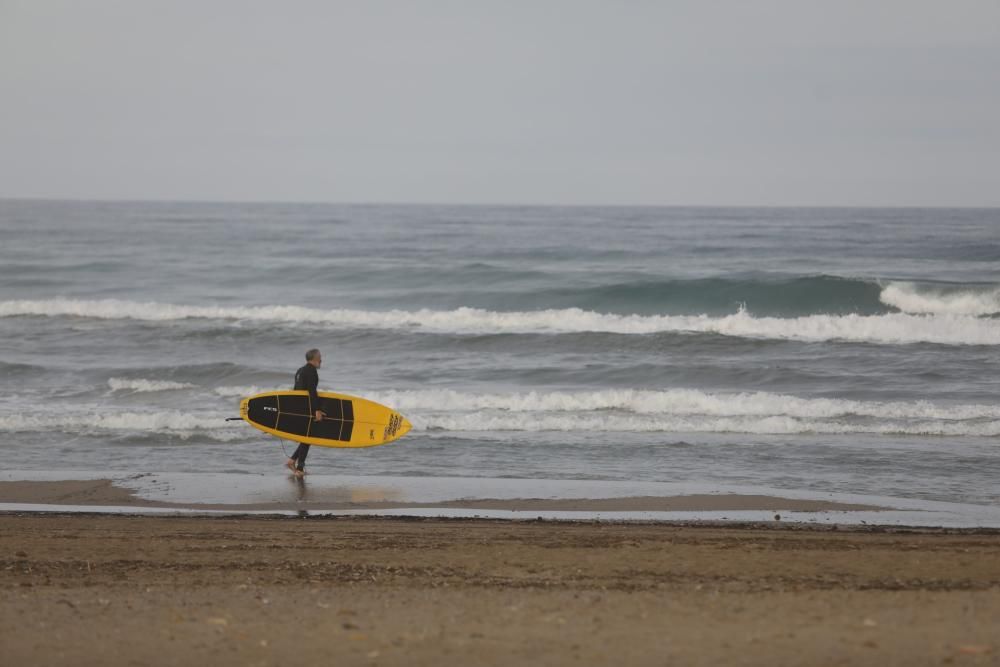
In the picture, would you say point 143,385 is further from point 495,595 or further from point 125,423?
point 495,595

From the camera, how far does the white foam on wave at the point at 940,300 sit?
28.3 meters

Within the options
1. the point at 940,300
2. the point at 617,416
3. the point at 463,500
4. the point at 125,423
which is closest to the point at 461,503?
the point at 463,500

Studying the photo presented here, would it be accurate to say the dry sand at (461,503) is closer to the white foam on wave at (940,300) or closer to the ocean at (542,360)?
the ocean at (542,360)

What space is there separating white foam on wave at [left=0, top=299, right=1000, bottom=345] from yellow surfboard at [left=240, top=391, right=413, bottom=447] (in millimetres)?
11777

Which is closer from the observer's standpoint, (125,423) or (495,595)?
(495,595)

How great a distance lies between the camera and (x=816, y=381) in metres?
18.3

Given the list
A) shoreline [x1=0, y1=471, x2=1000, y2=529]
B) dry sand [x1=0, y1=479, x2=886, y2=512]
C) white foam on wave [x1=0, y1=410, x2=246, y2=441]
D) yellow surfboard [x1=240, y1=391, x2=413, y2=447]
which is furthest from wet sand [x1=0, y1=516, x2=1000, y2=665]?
white foam on wave [x1=0, y1=410, x2=246, y2=441]

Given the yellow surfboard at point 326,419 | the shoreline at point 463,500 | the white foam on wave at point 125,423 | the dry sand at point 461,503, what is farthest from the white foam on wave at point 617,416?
the dry sand at point 461,503

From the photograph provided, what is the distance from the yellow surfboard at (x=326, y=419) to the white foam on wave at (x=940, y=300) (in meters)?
20.6

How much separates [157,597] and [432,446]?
7406mm

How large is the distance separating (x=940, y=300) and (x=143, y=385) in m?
22.7

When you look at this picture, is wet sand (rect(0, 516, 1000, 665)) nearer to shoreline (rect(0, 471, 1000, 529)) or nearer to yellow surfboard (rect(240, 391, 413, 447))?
shoreline (rect(0, 471, 1000, 529))

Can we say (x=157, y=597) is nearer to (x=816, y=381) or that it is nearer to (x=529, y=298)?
(x=816, y=381)

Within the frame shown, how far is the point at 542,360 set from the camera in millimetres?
21219
